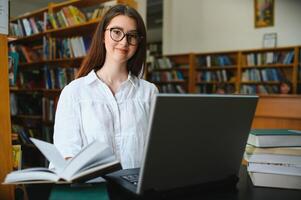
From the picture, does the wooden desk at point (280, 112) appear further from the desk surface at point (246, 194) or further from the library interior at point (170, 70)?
the desk surface at point (246, 194)

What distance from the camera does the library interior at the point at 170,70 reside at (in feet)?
2.72

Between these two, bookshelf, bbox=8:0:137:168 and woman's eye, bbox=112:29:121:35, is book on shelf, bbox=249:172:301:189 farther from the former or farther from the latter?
bookshelf, bbox=8:0:137:168

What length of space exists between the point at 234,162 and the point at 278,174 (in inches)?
6.1

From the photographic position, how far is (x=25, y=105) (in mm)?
4070

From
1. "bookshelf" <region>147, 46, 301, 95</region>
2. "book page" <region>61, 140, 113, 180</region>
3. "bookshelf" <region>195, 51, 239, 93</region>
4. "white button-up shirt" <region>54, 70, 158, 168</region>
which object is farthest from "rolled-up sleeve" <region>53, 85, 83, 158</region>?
"bookshelf" <region>195, 51, 239, 93</region>

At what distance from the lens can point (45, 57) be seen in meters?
3.75

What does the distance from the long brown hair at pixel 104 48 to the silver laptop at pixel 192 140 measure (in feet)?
2.04

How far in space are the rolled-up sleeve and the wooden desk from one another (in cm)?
244

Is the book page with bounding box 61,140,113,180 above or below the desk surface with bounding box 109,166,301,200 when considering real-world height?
above

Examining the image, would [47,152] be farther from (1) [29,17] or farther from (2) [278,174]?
(1) [29,17]

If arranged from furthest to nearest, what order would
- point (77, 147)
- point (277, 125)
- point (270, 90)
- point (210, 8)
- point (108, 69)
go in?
point (210, 8) → point (270, 90) → point (277, 125) → point (108, 69) → point (77, 147)

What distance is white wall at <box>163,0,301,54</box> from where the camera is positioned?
5.29 metres

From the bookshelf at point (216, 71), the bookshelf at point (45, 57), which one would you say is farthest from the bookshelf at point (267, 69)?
the bookshelf at point (45, 57)

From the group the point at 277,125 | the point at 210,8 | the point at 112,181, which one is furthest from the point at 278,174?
the point at 210,8
